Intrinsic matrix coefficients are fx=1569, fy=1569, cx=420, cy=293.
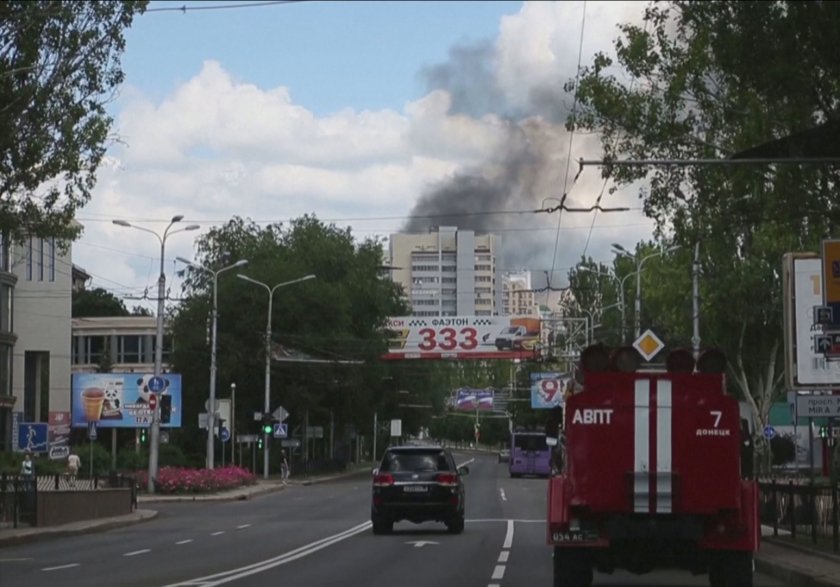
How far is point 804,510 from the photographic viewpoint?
2795 cm

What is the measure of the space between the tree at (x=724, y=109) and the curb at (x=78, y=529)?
14.9 meters

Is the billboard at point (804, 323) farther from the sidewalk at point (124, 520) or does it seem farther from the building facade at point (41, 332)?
the building facade at point (41, 332)

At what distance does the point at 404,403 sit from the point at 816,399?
272ft

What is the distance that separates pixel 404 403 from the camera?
112 meters

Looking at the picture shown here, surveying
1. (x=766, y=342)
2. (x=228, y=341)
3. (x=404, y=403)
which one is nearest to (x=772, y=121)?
(x=766, y=342)

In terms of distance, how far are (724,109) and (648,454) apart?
441 inches

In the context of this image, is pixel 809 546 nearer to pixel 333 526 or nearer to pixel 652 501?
pixel 652 501

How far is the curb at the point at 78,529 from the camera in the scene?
3396cm

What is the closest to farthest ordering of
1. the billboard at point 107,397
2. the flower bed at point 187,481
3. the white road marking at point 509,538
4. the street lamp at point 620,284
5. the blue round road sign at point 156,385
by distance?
the white road marking at point 509,538, the blue round road sign at point 156,385, the flower bed at point 187,481, the billboard at point 107,397, the street lamp at point 620,284

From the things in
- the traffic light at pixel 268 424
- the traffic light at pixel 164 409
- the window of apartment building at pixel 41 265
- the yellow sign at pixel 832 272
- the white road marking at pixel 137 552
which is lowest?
the white road marking at pixel 137 552

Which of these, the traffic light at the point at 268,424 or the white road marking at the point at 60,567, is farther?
the traffic light at the point at 268,424

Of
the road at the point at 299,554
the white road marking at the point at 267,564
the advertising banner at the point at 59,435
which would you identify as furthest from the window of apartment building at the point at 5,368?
the white road marking at the point at 267,564

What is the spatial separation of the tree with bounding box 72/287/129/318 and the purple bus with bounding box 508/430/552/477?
6064cm

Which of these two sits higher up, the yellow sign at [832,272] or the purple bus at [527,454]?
the yellow sign at [832,272]
